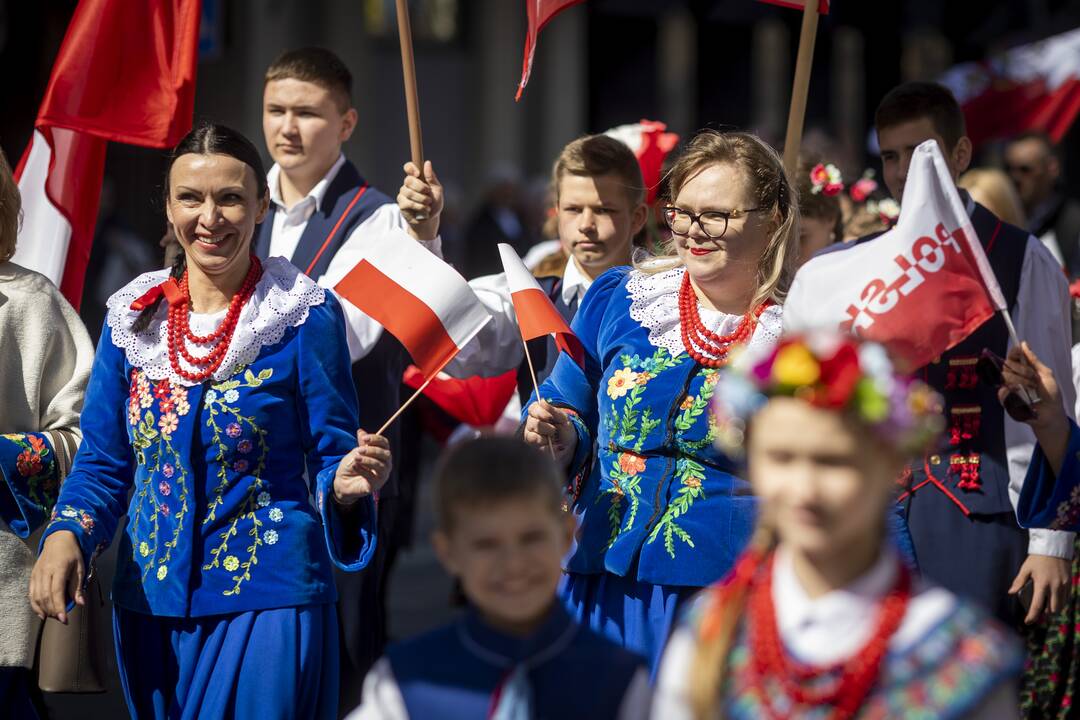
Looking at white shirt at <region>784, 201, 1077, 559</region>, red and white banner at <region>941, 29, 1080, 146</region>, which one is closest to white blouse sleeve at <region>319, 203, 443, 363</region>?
white shirt at <region>784, 201, 1077, 559</region>

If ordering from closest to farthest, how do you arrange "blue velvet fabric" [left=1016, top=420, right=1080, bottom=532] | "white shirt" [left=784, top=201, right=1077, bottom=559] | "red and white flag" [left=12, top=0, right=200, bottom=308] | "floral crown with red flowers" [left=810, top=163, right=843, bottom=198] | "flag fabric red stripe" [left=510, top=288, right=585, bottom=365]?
"blue velvet fabric" [left=1016, top=420, right=1080, bottom=532] → "flag fabric red stripe" [left=510, top=288, right=585, bottom=365] → "white shirt" [left=784, top=201, right=1077, bottom=559] → "red and white flag" [left=12, top=0, right=200, bottom=308] → "floral crown with red flowers" [left=810, top=163, right=843, bottom=198]

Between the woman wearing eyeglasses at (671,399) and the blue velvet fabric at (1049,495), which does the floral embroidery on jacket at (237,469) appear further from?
the blue velvet fabric at (1049,495)

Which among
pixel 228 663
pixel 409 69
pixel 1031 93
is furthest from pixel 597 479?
pixel 1031 93

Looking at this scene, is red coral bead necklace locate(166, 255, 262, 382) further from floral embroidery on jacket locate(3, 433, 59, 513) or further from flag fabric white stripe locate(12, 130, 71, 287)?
flag fabric white stripe locate(12, 130, 71, 287)

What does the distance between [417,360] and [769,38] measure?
2035cm

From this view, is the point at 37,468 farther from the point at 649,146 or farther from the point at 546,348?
the point at 649,146

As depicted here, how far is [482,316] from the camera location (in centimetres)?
440

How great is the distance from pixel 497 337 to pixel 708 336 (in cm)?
151

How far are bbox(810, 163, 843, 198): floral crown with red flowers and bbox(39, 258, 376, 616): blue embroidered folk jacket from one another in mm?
2473

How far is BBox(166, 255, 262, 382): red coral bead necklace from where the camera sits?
12.8ft

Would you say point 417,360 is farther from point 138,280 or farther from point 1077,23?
point 1077,23

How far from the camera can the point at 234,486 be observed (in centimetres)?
387

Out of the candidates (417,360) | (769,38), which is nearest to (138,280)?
(417,360)

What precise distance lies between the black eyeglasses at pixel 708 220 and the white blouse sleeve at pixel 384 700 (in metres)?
1.57
